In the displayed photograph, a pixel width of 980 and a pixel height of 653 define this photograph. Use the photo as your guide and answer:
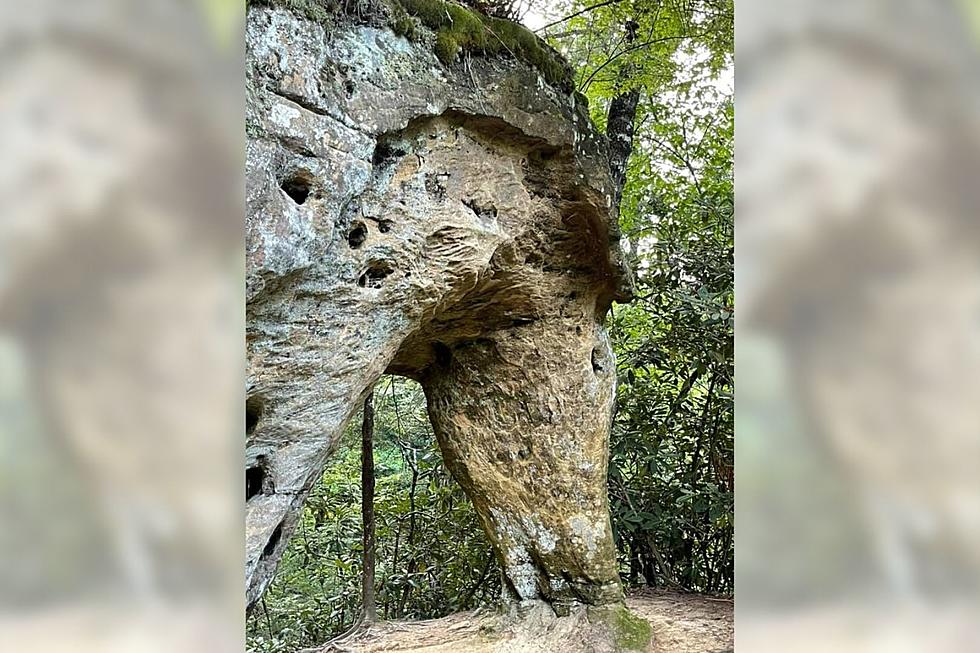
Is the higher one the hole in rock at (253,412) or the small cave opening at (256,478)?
the hole in rock at (253,412)

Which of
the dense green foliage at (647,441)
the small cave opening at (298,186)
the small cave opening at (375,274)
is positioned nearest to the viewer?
the small cave opening at (298,186)

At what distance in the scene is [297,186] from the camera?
234 cm

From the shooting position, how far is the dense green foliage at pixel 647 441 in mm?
4930

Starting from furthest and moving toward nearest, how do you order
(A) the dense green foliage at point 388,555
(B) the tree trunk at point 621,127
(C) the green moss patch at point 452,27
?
(A) the dense green foliage at point 388,555
(B) the tree trunk at point 621,127
(C) the green moss patch at point 452,27

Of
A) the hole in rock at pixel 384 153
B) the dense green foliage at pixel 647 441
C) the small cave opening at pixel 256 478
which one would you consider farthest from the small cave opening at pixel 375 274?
the dense green foliage at pixel 647 441

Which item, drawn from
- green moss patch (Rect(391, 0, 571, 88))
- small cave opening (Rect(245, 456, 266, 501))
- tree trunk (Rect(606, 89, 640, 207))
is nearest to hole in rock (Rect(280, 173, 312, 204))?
green moss patch (Rect(391, 0, 571, 88))

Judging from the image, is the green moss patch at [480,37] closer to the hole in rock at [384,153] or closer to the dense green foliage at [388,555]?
the hole in rock at [384,153]

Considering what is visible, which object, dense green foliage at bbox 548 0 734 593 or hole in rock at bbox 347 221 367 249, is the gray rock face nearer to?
hole in rock at bbox 347 221 367 249

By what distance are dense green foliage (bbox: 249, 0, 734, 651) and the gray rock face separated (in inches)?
44.0

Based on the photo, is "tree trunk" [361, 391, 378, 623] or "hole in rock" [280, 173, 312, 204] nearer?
"hole in rock" [280, 173, 312, 204]
